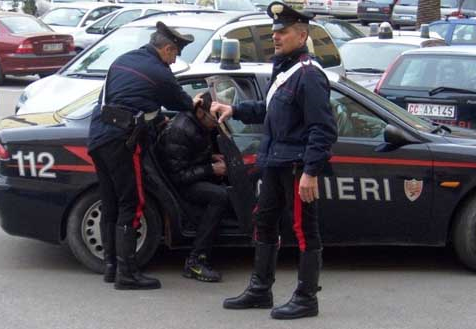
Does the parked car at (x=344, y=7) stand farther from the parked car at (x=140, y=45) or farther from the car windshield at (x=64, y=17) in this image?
the parked car at (x=140, y=45)

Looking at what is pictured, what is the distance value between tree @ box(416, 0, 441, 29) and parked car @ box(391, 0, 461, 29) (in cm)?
744

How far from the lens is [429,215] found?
6.46 metres

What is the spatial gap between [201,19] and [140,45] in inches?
33.3

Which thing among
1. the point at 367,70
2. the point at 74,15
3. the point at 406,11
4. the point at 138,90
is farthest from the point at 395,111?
the point at 406,11

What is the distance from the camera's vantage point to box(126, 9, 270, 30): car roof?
425 inches

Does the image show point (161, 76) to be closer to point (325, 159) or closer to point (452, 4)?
point (325, 159)

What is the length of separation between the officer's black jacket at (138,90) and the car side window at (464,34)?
12.5 m

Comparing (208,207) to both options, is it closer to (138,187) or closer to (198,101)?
(138,187)

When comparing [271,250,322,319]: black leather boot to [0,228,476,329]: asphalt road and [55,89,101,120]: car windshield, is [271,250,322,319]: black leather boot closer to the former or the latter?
[0,228,476,329]: asphalt road

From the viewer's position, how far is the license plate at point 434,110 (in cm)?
939

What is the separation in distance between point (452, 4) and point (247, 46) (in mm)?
20709

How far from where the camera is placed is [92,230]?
645 cm

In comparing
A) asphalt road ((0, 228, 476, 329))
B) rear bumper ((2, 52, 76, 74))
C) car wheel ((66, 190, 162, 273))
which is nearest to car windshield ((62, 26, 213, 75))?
asphalt road ((0, 228, 476, 329))

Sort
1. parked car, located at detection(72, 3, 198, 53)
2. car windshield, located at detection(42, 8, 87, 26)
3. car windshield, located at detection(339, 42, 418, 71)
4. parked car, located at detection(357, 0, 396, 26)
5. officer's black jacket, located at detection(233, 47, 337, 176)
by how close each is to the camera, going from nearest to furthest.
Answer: officer's black jacket, located at detection(233, 47, 337, 176) < car windshield, located at detection(339, 42, 418, 71) < parked car, located at detection(72, 3, 198, 53) < car windshield, located at detection(42, 8, 87, 26) < parked car, located at detection(357, 0, 396, 26)
